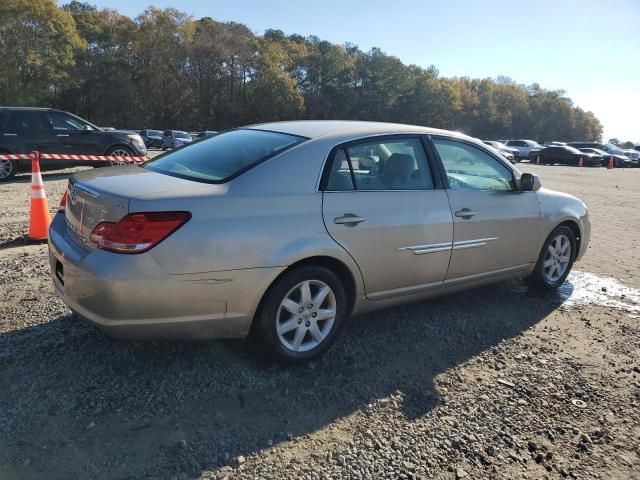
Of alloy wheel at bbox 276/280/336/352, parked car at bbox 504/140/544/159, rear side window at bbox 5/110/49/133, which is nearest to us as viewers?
alloy wheel at bbox 276/280/336/352

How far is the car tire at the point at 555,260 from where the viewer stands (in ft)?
15.8

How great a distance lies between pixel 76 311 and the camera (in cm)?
295

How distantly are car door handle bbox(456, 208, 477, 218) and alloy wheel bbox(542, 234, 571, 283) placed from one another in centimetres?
131

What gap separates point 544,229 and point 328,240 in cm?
254

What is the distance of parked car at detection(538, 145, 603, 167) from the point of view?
3428 centimetres

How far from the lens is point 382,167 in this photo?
3.68 meters

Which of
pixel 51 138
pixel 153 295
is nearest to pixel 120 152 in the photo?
pixel 51 138

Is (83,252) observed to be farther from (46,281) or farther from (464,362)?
(464,362)

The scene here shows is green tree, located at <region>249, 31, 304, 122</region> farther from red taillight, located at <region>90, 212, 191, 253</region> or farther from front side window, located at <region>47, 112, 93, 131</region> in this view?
red taillight, located at <region>90, 212, 191, 253</region>

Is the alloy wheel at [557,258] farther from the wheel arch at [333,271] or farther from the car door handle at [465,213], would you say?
the wheel arch at [333,271]

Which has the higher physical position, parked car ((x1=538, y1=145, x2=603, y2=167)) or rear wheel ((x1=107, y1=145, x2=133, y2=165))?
parked car ((x1=538, y1=145, x2=603, y2=167))

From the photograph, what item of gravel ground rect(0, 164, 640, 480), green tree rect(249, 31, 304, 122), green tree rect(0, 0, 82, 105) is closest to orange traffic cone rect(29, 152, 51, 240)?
gravel ground rect(0, 164, 640, 480)

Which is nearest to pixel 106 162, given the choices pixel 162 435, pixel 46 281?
pixel 46 281

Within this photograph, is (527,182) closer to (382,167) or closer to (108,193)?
(382,167)
